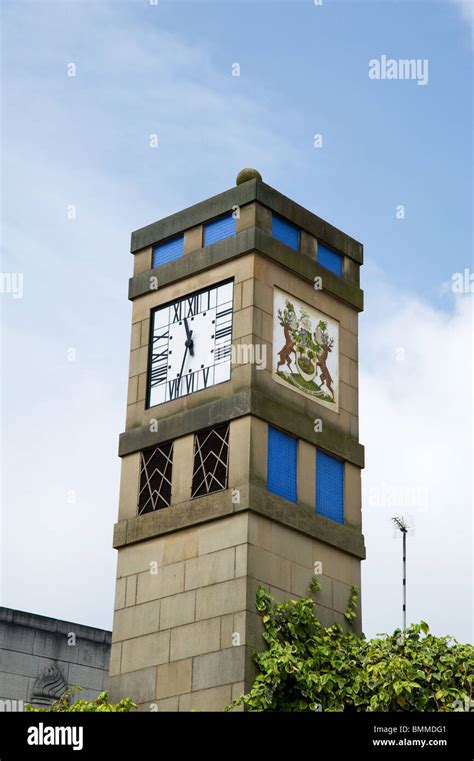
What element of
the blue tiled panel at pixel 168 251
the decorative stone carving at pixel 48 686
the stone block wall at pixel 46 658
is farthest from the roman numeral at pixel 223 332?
the decorative stone carving at pixel 48 686

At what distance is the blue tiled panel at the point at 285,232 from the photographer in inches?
1329

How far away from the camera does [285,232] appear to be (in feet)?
112

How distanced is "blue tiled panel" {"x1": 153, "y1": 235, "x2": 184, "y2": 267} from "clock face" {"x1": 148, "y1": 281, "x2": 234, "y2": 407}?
4.39 feet

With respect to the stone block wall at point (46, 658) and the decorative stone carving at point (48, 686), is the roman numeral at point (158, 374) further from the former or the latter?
the decorative stone carving at point (48, 686)

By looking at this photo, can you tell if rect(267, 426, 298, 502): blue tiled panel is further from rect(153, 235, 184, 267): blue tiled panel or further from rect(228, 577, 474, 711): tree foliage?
rect(153, 235, 184, 267): blue tiled panel

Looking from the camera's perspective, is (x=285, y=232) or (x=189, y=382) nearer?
(x=189, y=382)

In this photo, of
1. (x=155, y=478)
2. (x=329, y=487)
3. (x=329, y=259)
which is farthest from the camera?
(x=329, y=259)

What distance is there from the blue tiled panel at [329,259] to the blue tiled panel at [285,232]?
0.93 metres

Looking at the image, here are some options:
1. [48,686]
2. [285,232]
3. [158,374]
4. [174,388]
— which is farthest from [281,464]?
[48,686]

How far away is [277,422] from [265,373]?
1.13m

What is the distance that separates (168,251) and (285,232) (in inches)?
120

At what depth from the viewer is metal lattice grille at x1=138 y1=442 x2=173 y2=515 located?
106 ft

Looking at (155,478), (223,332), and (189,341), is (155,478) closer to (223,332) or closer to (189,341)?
(189,341)
